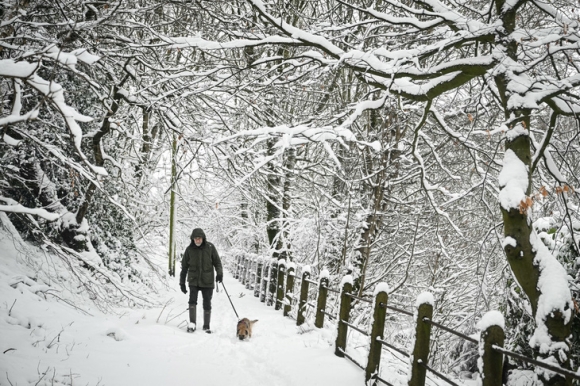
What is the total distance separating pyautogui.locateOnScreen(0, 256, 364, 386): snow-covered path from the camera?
3.49m

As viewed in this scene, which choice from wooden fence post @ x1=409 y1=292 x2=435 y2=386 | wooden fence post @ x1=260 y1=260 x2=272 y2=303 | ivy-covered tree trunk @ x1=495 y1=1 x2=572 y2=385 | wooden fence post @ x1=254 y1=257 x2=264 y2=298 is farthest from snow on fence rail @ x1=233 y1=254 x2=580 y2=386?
wooden fence post @ x1=254 y1=257 x2=264 y2=298

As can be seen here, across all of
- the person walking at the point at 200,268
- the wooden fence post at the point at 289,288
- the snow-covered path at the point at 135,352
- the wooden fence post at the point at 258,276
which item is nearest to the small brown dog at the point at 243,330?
the snow-covered path at the point at 135,352

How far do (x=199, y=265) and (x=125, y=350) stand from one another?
246cm

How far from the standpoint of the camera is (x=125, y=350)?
175 inches

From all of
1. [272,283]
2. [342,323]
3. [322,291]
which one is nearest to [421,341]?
[342,323]

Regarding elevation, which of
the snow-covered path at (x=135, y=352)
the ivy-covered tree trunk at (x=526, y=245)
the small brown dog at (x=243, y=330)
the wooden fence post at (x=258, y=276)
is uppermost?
the ivy-covered tree trunk at (x=526, y=245)

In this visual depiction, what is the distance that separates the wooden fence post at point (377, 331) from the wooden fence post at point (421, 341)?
2.09 ft

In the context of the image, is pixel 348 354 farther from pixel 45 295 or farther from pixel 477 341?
pixel 45 295

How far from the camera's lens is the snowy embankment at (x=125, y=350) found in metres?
3.52

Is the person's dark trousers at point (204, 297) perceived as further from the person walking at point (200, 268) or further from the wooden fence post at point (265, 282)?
the wooden fence post at point (265, 282)

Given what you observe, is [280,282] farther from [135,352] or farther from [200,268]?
[135,352]

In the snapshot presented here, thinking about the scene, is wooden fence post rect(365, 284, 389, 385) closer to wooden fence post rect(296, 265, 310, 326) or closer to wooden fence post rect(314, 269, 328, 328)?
wooden fence post rect(314, 269, 328, 328)

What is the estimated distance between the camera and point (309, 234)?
1013 centimetres

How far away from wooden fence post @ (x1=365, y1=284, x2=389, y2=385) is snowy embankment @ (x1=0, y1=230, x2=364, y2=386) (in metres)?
0.24
